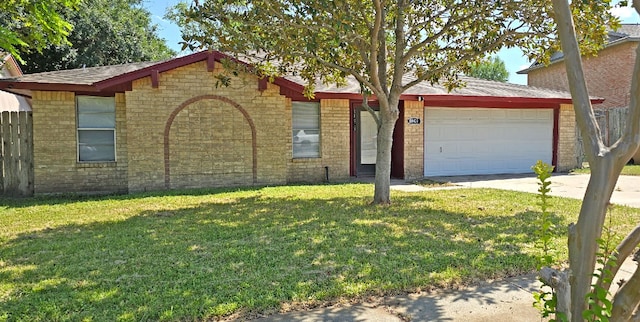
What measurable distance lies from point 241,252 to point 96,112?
307 inches

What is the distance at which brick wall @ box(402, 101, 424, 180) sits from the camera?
1337 centimetres

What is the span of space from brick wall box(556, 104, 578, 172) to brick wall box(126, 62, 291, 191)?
10.1 m

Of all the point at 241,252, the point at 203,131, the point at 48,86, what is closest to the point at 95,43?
the point at 48,86

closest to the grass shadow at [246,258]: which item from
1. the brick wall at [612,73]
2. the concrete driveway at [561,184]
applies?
the concrete driveway at [561,184]

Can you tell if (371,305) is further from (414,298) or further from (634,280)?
(634,280)

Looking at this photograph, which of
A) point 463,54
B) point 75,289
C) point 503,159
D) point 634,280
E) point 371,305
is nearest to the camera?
point 634,280

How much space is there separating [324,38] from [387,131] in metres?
2.17

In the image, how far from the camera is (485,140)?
1477cm

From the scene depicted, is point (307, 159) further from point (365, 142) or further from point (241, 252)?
point (241, 252)

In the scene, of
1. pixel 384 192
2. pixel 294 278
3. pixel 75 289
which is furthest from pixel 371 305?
pixel 384 192

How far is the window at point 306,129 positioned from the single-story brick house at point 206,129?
29 millimetres

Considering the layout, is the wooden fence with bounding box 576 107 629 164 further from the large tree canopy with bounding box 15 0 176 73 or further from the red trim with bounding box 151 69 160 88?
the large tree canopy with bounding box 15 0 176 73

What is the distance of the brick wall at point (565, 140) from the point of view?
50.5ft

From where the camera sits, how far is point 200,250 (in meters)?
5.11
